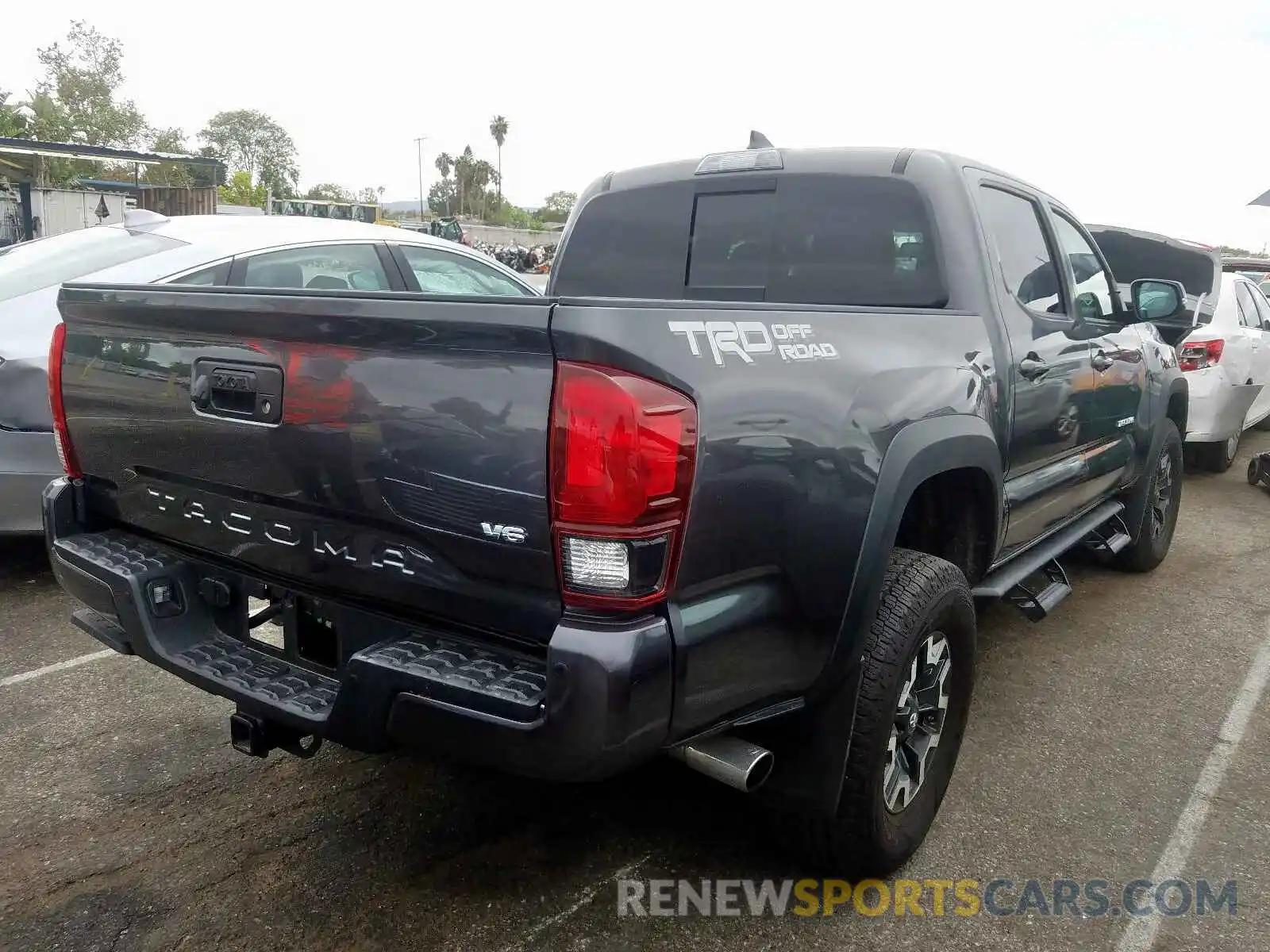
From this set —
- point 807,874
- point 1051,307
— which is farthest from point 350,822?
point 1051,307

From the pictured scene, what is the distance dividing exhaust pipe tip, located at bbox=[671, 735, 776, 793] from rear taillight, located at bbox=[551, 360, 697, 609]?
1.53ft

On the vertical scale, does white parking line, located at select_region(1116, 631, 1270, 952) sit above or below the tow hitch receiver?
below

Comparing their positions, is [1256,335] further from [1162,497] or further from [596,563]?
[596,563]

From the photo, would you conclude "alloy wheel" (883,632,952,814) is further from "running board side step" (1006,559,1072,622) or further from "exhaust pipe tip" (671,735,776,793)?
"running board side step" (1006,559,1072,622)

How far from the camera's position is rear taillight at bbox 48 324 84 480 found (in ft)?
9.16

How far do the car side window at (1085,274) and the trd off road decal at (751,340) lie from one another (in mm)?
2142

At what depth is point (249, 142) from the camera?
9388 centimetres

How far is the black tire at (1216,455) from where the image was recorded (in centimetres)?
843

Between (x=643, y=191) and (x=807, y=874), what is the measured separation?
233 cm

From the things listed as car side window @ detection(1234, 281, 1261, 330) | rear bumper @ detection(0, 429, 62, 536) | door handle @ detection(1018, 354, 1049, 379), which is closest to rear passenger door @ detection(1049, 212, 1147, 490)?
door handle @ detection(1018, 354, 1049, 379)

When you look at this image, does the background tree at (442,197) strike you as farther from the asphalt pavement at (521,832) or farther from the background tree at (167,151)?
the asphalt pavement at (521,832)

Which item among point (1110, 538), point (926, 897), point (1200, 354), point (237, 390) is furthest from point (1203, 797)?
point (1200, 354)

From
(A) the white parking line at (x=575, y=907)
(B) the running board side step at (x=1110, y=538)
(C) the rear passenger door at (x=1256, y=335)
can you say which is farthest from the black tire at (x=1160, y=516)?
(A) the white parking line at (x=575, y=907)

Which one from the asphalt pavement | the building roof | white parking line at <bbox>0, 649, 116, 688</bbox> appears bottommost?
white parking line at <bbox>0, 649, 116, 688</bbox>
